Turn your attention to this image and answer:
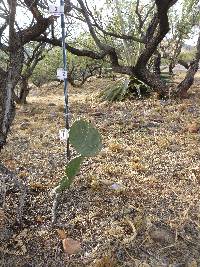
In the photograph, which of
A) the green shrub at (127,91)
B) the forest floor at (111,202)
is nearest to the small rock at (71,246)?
the forest floor at (111,202)

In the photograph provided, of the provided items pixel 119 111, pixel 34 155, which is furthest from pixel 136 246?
pixel 119 111

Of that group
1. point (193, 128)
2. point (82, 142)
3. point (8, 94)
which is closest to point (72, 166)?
point (82, 142)

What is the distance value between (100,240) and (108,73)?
1360cm

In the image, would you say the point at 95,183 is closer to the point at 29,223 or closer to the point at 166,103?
the point at 29,223

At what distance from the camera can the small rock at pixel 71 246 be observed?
355cm

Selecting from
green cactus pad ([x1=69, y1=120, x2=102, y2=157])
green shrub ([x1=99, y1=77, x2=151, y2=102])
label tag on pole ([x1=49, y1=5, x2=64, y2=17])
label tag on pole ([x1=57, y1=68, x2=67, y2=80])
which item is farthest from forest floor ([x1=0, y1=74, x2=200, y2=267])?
green shrub ([x1=99, y1=77, x2=151, y2=102])

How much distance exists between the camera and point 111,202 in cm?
422

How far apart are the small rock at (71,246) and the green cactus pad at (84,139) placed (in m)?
0.71

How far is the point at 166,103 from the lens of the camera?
8664 mm

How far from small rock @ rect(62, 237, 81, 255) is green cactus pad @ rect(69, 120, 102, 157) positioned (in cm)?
71

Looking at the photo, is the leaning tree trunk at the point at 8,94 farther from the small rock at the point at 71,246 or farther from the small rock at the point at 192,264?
the small rock at the point at 192,264

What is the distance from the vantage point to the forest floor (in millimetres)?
3545

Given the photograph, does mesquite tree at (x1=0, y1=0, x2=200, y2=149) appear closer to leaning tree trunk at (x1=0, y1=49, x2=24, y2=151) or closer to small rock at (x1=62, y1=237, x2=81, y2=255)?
leaning tree trunk at (x1=0, y1=49, x2=24, y2=151)

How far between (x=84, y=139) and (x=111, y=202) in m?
0.81
